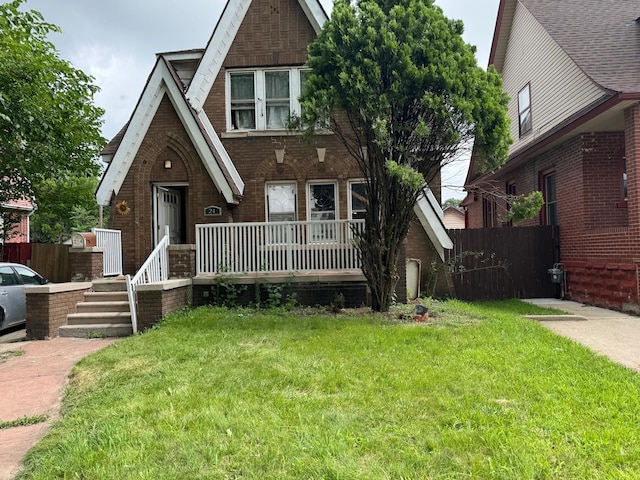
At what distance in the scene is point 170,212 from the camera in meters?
11.9

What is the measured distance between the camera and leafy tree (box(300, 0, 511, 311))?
7301 millimetres

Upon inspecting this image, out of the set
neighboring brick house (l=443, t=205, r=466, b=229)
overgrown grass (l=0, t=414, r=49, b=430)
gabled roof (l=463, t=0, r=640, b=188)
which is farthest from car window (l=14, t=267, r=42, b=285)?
neighboring brick house (l=443, t=205, r=466, b=229)

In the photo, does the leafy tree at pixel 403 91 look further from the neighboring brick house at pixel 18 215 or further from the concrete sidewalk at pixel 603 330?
the neighboring brick house at pixel 18 215

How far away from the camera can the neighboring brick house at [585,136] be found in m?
8.95

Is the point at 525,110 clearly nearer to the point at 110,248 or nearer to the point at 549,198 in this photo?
the point at 549,198

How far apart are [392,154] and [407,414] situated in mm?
5405

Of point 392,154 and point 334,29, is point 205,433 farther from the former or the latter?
point 334,29

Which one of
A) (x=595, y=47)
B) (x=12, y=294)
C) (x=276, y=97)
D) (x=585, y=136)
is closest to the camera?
(x=12, y=294)

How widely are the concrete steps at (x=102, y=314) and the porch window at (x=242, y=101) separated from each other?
5.26 meters

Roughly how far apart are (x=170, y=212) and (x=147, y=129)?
2.32 m

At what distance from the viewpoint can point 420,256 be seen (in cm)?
1116

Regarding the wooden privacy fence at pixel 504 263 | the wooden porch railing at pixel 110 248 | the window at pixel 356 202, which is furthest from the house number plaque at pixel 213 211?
the wooden privacy fence at pixel 504 263

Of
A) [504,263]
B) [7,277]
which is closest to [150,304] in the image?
[7,277]

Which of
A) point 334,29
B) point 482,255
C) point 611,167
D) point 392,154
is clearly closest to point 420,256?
point 482,255
